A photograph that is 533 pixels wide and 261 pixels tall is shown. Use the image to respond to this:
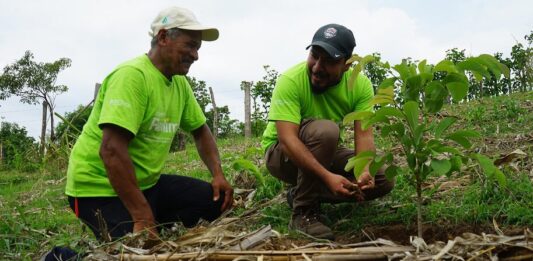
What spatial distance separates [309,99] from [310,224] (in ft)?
2.39

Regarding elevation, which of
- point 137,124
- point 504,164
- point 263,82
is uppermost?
point 263,82

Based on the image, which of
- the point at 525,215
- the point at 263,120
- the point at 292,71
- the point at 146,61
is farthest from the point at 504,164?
the point at 263,120

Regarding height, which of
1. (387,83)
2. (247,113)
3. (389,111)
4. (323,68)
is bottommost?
(389,111)

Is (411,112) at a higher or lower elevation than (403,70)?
lower

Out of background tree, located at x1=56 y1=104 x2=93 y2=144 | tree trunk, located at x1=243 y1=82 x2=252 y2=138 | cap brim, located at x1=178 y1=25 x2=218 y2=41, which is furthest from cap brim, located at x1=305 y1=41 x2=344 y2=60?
tree trunk, located at x1=243 y1=82 x2=252 y2=138

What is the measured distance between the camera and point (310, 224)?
2.95m

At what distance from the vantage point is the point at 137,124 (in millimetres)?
2754

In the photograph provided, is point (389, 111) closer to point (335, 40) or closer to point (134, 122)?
point (335, 40)

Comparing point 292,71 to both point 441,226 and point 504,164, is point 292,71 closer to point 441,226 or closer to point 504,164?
point 441,226

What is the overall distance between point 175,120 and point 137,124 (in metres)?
0.40

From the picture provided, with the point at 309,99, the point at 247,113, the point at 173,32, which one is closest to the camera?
the point at 173,32

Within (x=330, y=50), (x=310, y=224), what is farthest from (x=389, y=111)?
(x=310, y=224)

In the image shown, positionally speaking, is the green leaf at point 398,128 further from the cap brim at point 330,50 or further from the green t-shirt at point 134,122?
the green t-shirt at point 134,122

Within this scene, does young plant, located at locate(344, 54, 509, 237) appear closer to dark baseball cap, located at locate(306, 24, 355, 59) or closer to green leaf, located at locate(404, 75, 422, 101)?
green leaf, located at locate(404, 75, 422, 101)
